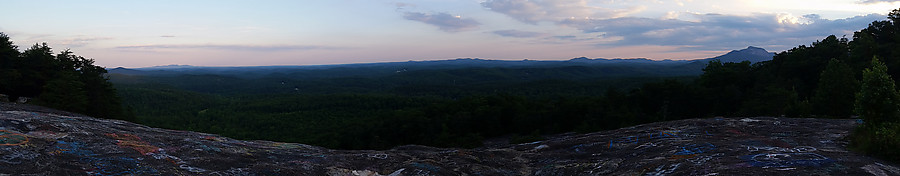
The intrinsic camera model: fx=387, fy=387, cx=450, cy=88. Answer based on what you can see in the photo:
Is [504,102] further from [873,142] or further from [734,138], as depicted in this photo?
[873,142]

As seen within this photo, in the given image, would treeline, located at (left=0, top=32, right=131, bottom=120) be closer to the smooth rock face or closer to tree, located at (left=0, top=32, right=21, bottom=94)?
tree, located at (left=0, top=32, right=21, bottom=94)

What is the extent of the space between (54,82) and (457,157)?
157ft

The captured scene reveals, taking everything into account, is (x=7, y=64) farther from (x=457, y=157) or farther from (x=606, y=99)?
(x=606, y=99)

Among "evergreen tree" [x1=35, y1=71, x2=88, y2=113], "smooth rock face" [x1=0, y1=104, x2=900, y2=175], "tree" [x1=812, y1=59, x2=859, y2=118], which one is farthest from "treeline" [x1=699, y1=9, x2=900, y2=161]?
"evergreen tree" [x1=35, y1=71, x2=88, y2=113]

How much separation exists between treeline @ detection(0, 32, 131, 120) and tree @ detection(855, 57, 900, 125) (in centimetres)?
5844

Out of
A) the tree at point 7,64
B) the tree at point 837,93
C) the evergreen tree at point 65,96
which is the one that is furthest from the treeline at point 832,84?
the tree at point 7,64

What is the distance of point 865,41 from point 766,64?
23143 millimetres

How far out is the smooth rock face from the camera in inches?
421

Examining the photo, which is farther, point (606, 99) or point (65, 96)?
point (606, 99)

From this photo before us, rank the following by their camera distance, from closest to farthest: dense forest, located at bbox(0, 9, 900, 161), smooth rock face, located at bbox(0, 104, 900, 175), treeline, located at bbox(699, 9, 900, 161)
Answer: smooth rock face, located at bbox(0, 104, 900, 175) → treeline, located at bbox(699, 9, 900, 161) → dense forest, located at bbox(0, 9, 900, 161)

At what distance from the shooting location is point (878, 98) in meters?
14.5

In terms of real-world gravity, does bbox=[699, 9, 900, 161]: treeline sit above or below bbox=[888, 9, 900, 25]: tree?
below

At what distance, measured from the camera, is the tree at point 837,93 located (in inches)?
1545

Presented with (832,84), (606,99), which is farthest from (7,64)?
(832,84)
